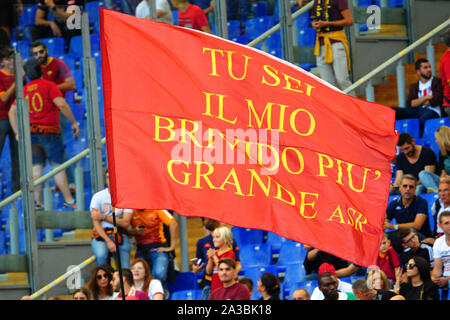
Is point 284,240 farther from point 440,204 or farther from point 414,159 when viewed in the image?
point 440,204

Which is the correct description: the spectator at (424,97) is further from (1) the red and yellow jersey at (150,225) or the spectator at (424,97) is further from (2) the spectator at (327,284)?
(2) the spectator at (327,284)

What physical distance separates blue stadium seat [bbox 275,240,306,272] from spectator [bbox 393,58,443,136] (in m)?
1.87

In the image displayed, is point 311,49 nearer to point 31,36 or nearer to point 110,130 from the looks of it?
point 31,36

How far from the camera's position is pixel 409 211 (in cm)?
1074

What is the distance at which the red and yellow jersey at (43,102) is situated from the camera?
12.9 meters

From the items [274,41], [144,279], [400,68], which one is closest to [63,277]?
[144,279]

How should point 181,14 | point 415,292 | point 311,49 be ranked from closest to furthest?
point 415,292, point 311,49, point 181,14

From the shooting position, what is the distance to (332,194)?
25.8ft

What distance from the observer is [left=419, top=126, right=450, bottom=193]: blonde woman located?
11125mm

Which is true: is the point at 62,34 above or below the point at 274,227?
above

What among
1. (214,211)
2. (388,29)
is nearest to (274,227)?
(214,211)

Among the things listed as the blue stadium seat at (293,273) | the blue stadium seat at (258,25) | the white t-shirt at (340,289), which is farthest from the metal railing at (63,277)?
the blue stadium seat at (258,25)

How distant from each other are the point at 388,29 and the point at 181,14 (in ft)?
8.70

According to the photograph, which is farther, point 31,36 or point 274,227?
point 31,36
